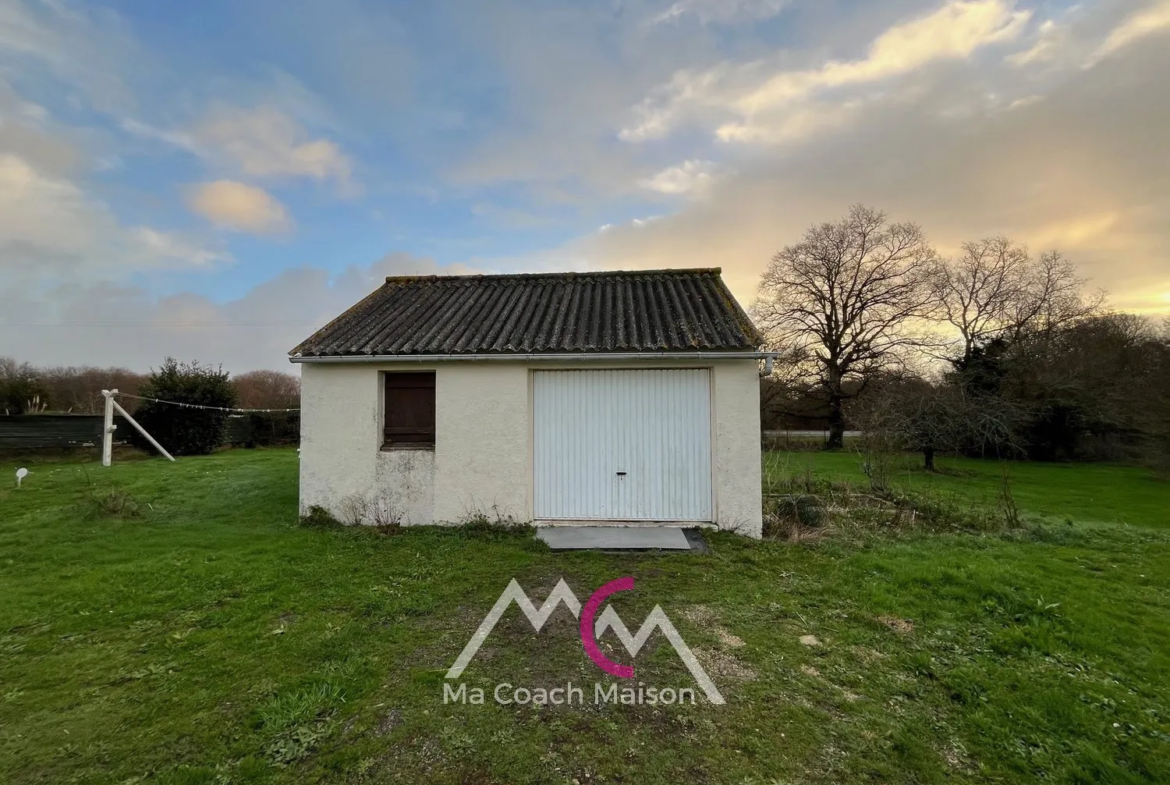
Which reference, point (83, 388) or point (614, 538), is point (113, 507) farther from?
point (83, 388)

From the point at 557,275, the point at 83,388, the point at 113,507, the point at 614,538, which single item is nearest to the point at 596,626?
the point at 614,538

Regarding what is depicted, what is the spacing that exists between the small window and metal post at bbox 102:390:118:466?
13381 mm

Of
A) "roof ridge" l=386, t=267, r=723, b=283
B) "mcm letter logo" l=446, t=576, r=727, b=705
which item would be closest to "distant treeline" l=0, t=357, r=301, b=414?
"roof ridge" l=386, t=267, r=723, b=283

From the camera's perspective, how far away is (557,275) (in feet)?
32.1

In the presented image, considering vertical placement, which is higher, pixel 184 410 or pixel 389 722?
pixel 184 410

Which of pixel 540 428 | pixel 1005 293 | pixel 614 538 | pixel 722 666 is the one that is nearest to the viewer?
pixel 722 666

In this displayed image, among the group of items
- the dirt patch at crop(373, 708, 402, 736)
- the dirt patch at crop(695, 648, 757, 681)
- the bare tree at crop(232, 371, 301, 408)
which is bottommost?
the dirt patch at crop(695, 648, 757, 681)

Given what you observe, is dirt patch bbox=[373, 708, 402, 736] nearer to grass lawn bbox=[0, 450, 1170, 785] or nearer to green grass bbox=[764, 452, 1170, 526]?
grass lawn bbox=[0, 450, 1170, 785]

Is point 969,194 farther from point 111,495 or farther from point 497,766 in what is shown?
point 111,495

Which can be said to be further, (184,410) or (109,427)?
(184,410)

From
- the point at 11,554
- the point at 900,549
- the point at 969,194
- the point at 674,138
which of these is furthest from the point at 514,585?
the point at 969,194

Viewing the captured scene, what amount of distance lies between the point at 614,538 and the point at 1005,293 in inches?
1126

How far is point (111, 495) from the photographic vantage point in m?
7.74

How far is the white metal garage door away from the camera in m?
6.79
